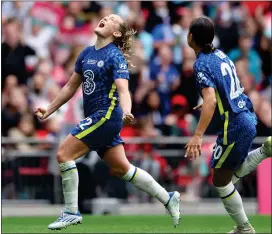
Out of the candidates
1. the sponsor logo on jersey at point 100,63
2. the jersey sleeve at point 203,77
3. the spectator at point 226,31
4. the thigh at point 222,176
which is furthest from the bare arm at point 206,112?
the spectator at point 226,31

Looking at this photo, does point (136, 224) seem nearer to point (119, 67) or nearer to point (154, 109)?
point (154, 109)

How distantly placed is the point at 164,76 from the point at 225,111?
7.69 metres

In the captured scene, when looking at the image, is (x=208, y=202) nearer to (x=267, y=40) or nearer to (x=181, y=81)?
(x=181, y=81)

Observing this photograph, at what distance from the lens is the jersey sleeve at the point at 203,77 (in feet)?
27.3

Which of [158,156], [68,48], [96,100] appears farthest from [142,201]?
[96,100]

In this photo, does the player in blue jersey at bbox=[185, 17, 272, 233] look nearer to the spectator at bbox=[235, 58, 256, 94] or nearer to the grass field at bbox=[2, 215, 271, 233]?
the grass field at bbox=[2, 215, 271, 233]

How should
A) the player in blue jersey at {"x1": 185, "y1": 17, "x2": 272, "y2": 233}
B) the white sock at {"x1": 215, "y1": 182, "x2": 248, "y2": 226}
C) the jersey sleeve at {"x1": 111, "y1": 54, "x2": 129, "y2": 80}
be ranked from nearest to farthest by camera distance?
the player in blue jersey at {"x1": 185, "y1": 17, "x2": 272, "y2": 233}, the jersey sleeve at {"x1": 111, "y1": 54, "x2": 129, "y2": 80}, the white sock at {"x1": 215, "y1": 182, "x2": 248, "y2": 226}

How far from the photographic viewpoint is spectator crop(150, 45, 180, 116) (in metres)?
15.9

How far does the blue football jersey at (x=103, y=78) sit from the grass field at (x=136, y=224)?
242cm

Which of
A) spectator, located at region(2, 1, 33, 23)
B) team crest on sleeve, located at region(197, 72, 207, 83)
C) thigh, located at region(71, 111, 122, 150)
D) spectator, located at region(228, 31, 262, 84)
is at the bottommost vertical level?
thigh, located at region(71, 111, 122, 150)

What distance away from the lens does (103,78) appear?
8703mm

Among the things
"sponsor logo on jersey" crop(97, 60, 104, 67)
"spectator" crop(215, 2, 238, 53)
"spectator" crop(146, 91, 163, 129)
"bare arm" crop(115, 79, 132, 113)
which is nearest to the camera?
"bare arm" crop(115, 79, 132, 113)

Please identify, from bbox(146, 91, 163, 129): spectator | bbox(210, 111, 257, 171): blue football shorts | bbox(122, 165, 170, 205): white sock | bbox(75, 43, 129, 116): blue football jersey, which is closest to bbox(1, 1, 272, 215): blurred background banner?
bbox(146, 91, 163, 129): spectator

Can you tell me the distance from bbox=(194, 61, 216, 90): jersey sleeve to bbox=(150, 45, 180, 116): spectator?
7339 mm
